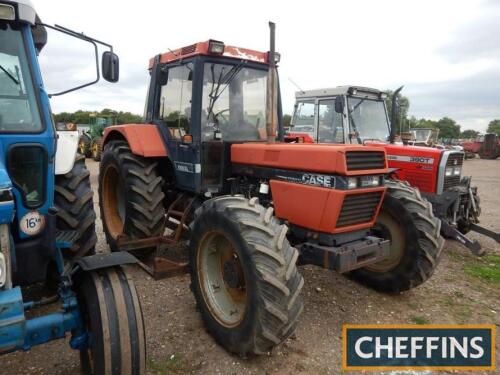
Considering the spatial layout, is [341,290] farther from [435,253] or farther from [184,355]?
[184,355]

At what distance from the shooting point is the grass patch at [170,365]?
2.66m

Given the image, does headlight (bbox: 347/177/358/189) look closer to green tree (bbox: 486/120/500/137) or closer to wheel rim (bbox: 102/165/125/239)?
wheel rim (bbox: 102/165/125/239)

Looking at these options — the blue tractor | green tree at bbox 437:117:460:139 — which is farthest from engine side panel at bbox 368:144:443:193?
green tree at bbox 437:117:460:139

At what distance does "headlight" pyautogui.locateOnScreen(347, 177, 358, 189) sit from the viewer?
9.69 feet

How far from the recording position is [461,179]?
5855mm

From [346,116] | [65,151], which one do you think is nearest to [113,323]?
[65,151]

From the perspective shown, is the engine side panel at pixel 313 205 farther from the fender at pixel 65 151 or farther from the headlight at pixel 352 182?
the fender at pixel 65 151

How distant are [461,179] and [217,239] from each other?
4451mm

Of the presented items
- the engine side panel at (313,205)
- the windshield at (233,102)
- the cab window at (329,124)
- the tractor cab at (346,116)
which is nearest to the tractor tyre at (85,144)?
the tractor cab at (346,116)

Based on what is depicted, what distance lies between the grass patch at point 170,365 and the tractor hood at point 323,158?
1.71 meters

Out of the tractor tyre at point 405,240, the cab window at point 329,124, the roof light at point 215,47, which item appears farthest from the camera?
the cab window at point 329,124

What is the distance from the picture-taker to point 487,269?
4.84 m

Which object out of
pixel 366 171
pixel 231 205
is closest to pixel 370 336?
pixel 366 171

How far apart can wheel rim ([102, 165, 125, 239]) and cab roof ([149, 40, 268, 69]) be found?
1715 millimetres
